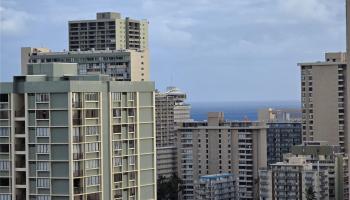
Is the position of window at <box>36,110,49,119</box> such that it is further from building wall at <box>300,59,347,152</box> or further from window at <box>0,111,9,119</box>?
building wall at <box>300,59,347,152</box>

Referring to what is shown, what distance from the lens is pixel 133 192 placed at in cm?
438

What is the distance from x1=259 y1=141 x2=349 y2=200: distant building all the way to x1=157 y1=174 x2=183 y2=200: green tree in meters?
1.68

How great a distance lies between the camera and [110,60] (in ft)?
46.0

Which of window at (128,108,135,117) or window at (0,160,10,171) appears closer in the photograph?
window at (0,160,10,171)

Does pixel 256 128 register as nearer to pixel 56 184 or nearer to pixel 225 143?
pixel 225 143

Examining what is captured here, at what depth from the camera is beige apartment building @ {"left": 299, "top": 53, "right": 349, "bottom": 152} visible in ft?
47.1

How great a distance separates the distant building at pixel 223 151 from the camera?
14247mm

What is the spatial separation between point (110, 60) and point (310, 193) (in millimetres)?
3980

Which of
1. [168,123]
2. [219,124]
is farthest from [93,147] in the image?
[168,123]

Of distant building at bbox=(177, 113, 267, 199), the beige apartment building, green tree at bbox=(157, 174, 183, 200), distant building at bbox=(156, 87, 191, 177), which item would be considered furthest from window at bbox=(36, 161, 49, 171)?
the beige apartment building

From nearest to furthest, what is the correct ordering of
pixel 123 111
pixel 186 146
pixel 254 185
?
pixel 123 111 < pixel 254 185 < pixel 186 146

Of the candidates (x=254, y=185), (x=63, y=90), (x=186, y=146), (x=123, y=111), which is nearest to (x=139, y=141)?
(x=123, y=111)

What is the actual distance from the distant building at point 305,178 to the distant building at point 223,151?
2.10 metres

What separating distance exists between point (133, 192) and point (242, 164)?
1000 cm
